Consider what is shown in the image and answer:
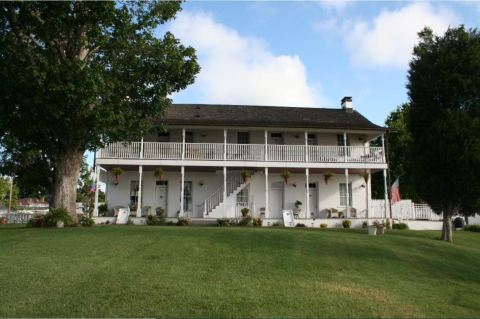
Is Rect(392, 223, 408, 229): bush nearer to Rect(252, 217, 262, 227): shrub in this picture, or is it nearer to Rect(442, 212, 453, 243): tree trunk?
Rect(442, 212, 453, 243): tree trunk

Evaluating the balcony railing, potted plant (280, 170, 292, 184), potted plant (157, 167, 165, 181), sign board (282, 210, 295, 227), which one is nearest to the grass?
sign board (282, 210, 295, 227)

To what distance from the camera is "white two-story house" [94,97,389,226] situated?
→ 23719 mm

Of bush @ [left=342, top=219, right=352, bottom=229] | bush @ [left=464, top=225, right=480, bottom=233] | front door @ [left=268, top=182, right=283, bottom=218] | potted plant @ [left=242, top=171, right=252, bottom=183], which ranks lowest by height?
bush @ [left=464, top=225, right=480, bottom=233]

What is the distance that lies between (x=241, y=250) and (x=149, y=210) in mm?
14456

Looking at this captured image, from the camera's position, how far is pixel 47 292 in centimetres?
709

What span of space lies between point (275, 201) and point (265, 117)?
5.10 m

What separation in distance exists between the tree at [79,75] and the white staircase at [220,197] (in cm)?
729

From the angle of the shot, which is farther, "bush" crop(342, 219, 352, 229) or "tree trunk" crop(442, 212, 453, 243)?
"bush" crop(342, 219, 352, 229)

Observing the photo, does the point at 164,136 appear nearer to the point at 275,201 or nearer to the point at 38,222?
the point at 275,201

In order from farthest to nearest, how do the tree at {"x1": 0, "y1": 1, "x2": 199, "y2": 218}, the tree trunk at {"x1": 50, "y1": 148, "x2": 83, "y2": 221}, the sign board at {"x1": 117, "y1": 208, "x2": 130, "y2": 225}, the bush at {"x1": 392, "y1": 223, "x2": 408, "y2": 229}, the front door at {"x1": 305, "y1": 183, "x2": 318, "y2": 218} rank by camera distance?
the front door at {"x1": 305, "y1": 183, "x2": 318, "y2": 218}, the bush at {"x1": 392, "y1": 223, "x2": 408, "y2": 229}, the sign board at {"x1": 117, "y1": 208, "x2": 130, "y2": 225}, the tree trunk at {"x1": 50, "y1": 148, "x2": 83, "y2": 221}, the tree at {"x1": 0, "y1": 1, "x2": 199, "y2": 218}

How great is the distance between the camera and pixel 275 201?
25938mm

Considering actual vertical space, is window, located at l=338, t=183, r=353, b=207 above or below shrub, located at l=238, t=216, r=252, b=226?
above

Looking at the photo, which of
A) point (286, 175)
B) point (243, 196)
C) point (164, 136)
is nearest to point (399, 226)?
point (286, 175)

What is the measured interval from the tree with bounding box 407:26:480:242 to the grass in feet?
15.0
